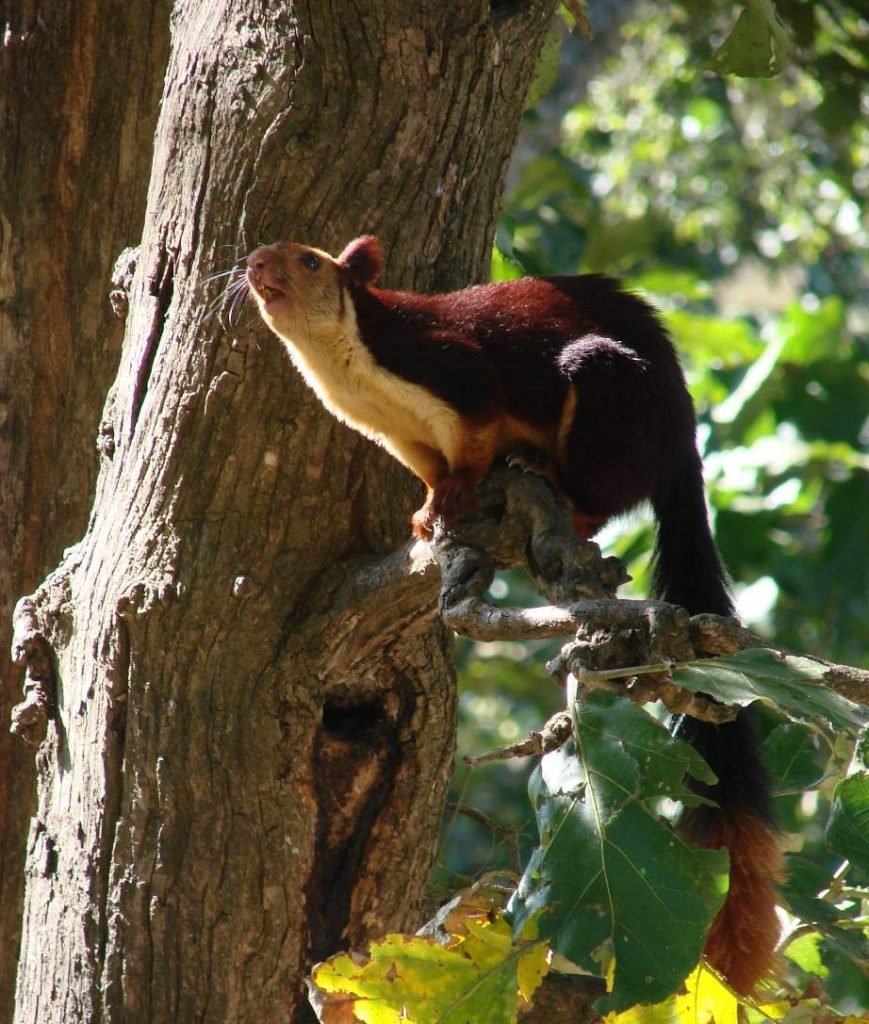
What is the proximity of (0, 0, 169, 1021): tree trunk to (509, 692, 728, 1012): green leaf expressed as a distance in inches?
63.8

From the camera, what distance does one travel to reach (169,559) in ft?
7.50

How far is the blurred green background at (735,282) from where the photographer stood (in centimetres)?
381

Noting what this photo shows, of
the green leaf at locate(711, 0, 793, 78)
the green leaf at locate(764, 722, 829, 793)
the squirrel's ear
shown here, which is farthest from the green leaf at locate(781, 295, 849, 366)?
the squirrel's ear

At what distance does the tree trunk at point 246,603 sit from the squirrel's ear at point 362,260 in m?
0.11

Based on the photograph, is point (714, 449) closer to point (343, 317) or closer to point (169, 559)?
point (343, 317)

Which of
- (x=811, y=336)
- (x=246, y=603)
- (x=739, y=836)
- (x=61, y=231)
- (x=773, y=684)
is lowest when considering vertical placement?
(x=739, y=836)

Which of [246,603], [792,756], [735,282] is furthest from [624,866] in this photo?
[735,282]

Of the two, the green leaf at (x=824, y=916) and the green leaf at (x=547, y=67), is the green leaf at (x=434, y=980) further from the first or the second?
the green leaf at (x=547, y=67)

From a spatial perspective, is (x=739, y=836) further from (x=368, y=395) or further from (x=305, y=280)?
(x=305, y=280)

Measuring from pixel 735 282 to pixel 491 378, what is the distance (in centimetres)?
945

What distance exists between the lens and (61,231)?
9.73 feet

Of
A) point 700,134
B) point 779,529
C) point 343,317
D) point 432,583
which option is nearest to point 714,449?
point 779,529

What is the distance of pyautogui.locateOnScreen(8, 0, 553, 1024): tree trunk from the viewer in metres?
2.21

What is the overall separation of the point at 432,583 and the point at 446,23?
1.08 m
